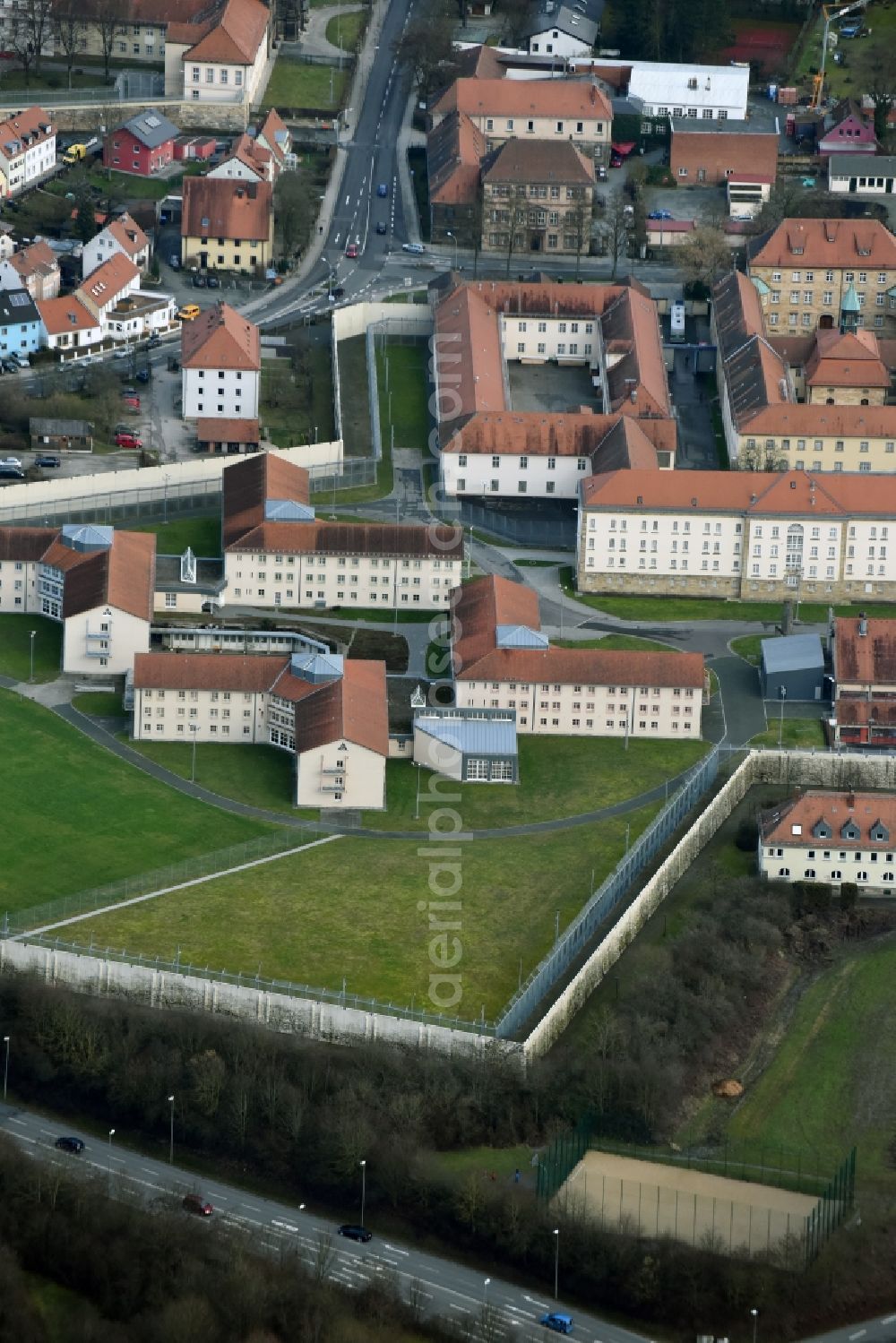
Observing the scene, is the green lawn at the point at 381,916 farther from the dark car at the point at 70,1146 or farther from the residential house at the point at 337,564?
the residential house at the point at 337,564

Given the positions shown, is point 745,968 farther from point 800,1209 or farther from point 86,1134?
point 86,1134

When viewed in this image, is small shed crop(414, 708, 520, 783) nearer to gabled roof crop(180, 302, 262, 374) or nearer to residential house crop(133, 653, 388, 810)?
residential house crop(133, 653, 388, 810)

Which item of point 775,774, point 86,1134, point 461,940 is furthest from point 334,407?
point 86,1134

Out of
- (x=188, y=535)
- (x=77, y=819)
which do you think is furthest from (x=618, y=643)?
(x=77, y=819)

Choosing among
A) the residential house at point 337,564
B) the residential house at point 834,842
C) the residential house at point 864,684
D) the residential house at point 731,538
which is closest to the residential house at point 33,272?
the residential house at point 337,564

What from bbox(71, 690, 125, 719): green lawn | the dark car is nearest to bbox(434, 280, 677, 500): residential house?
bbox(71, 690, 125, 719): green lawn

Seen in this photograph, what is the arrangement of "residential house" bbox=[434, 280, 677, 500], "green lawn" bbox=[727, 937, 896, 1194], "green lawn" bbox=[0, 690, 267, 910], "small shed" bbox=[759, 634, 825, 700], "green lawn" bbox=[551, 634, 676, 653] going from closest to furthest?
"green lawn" bbox=[727, 937, 896, 1194]
"green lawn" bbox=[0, 690, 267, 910]
"small shed" bbox=[759, 634, 825, 700]
"green lawn" bbox=[551, 634, 676, 653]
"residential house" bbox=[434, 280, 677, 500]
